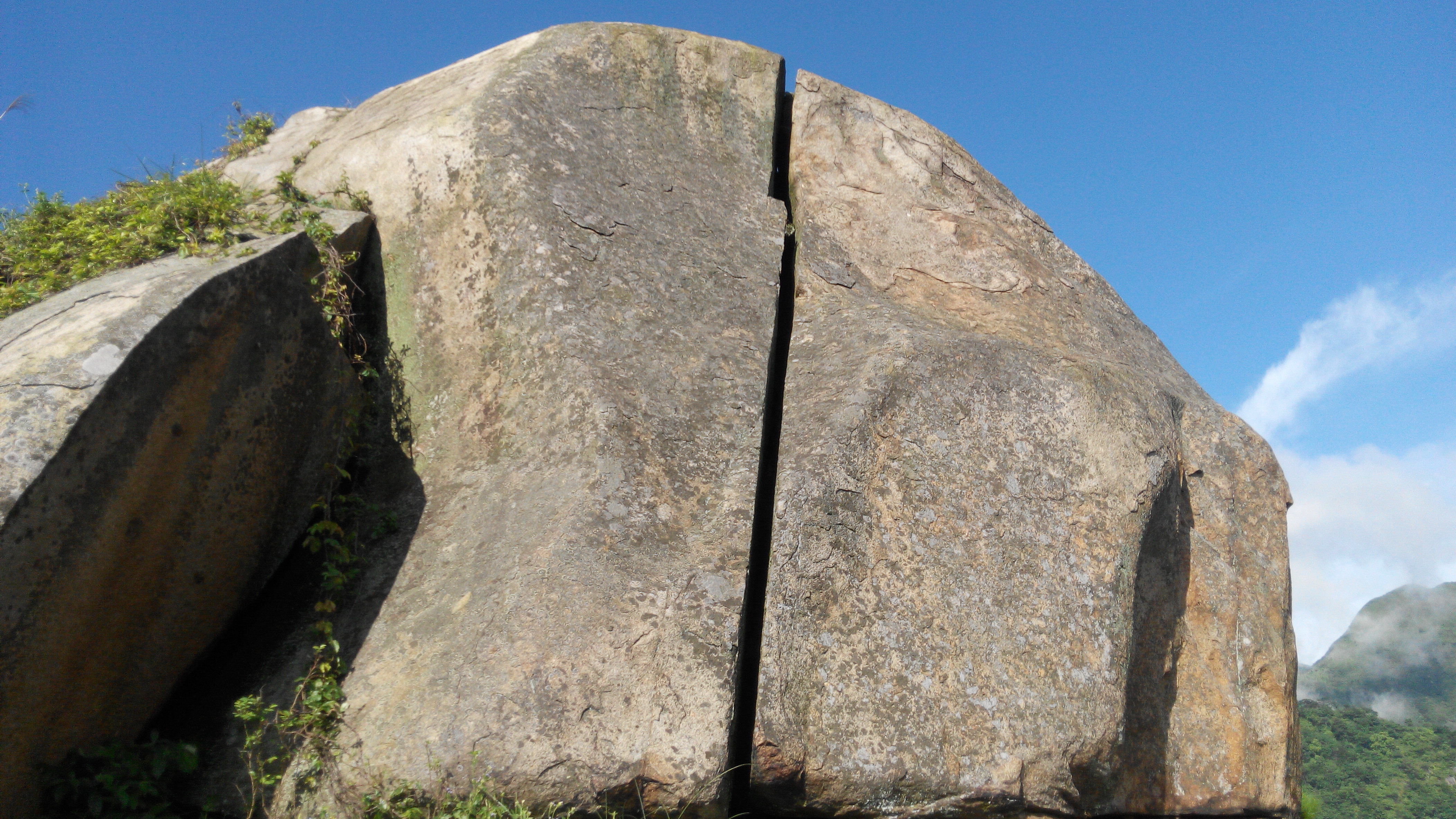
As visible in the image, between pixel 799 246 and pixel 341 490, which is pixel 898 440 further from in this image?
pixel 341 490

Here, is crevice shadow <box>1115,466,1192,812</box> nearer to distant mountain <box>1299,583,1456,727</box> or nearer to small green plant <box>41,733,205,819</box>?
small green plant <box>41,733,205,819</box>

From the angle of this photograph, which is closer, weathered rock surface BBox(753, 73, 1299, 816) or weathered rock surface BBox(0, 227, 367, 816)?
weathered rock surface BBox(0, 227, 367, 816)

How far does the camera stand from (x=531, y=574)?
3.54 metres

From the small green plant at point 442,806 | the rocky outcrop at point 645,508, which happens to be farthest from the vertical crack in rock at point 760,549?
the small green plant at point 442,806

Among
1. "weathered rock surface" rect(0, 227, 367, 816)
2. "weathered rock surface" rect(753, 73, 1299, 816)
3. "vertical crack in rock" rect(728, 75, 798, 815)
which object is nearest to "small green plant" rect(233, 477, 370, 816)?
"weathered rock surface" rect(0, 227, 367, 816)

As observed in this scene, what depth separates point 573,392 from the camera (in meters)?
4.11

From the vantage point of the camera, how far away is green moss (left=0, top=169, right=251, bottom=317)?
421cm

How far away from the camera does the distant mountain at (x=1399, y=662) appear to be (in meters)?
58.6

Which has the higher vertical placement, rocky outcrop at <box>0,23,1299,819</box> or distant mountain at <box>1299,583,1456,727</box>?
distant mountain at <box>1299,583,1456,727</box>

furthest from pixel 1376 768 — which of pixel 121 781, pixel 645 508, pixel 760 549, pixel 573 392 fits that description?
pixel 121 781

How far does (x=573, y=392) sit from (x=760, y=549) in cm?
113

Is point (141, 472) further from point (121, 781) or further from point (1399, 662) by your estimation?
point (1399, 662)

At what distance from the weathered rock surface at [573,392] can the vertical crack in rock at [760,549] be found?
12cm

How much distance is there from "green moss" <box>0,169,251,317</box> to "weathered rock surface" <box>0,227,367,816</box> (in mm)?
462
